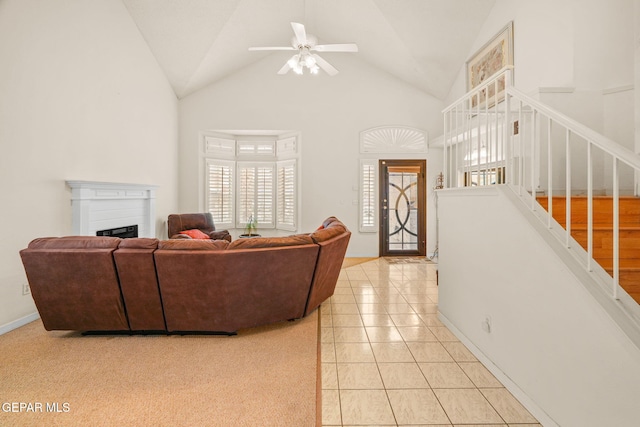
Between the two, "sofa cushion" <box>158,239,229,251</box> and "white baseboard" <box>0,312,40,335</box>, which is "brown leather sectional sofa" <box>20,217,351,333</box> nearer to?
"sofa cushion" <box>158,239,229,251</box>

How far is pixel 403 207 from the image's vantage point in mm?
7113

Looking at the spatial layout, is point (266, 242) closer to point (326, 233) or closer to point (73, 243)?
point (326, 233)

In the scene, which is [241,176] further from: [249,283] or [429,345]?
[429,345]

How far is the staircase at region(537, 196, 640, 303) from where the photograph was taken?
1.88 meters

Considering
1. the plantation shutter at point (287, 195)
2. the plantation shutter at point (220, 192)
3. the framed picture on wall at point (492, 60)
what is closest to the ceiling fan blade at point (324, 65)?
the framed picture on wall at point (492, 60)

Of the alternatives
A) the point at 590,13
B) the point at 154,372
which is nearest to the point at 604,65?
the point at 590,13

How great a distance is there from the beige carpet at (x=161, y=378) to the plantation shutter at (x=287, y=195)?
4165mm

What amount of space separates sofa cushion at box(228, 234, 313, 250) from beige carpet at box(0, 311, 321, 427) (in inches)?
34.7

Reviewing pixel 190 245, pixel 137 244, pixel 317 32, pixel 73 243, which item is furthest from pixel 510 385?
pixel 317 32

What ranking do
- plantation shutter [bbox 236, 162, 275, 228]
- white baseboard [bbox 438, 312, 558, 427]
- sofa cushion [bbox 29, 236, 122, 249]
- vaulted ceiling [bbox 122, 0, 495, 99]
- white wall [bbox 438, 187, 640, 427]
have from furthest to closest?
plantation shutter [bbox 236, 162, 275, 228] < vaulted ceiling [bbox 122, 0, 495, 99] < sofa cushion [bbox 29, 236, 122, 249] < white baseboard [bbox 438, 312, 558, 427] < white wall [bbox 438, 187, 640, 427]

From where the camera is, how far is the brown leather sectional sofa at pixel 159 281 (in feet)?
8.71

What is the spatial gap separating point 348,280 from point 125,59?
16.4 ft

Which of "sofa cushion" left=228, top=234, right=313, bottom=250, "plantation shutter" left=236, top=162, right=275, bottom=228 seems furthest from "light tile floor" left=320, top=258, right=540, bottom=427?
"plantation shutter" left=236, top=162, right=275, bottom=228

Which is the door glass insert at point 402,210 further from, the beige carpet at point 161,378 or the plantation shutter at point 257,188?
the beige carpet at point 161,378
